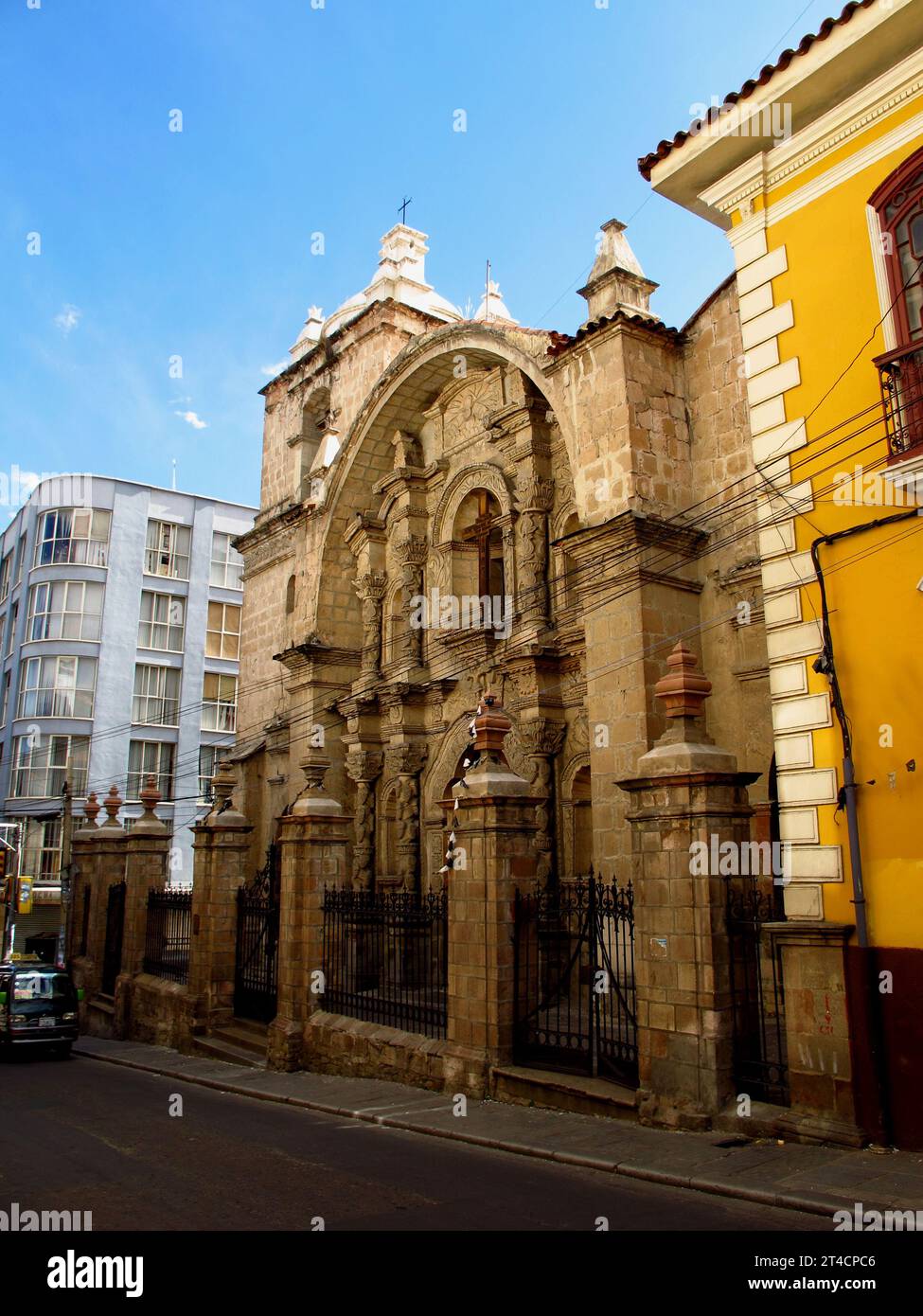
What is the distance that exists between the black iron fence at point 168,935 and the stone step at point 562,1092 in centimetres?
956

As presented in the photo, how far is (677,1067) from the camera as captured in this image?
26.0ft

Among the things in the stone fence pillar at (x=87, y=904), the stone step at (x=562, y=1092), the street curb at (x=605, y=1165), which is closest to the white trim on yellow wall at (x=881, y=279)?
the street curb at (x=605, y=1165)

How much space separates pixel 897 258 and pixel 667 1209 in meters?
7.12

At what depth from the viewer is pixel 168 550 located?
3616cm

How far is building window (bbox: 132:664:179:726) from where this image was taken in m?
34.6

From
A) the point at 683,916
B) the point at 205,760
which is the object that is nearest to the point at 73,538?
the point at 205,760

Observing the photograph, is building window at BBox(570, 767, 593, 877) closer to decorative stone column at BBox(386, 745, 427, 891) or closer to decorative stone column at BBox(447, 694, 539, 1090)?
decorative stone column at BBox(386, 745, 427, 891)

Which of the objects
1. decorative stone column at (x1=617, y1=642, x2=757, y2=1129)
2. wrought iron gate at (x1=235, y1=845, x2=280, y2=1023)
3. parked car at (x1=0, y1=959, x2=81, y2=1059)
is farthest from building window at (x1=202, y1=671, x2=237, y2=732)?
decorative stone column at (x1=617, y1=642, x2=757, y2=1129)

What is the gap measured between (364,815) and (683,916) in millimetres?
11880

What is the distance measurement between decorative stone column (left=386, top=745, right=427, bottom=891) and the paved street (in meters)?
7.45

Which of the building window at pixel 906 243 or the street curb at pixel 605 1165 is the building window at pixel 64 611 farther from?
the building window at pixel 906 243

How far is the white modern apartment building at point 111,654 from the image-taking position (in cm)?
3259

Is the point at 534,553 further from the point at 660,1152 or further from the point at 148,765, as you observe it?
the point at 148,765

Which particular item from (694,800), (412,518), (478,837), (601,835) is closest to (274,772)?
(412,518)
